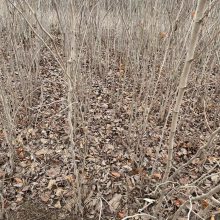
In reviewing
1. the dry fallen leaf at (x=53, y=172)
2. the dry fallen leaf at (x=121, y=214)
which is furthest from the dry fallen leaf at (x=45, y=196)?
the dry fallen leaf at (x=121, y=214)

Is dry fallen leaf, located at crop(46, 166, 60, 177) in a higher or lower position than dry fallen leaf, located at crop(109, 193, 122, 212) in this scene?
lower

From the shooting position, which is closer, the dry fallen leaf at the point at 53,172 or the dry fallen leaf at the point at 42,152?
the dry fallen leaf at the point at 53,172

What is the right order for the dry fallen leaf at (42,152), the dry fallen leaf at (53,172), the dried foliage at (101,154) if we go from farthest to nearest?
1. the dry fallen leaf at (42,152)
2. the dry fallen leaf at (53,172)
3. the dried foliage at (101,154)

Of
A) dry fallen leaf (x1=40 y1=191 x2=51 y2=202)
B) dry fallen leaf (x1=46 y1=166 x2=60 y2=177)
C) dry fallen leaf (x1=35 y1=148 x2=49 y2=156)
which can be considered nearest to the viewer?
dry fallen leaf (x1=40 y1=191 x2=51 y2=202)

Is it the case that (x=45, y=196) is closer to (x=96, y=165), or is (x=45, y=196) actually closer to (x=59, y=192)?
(x=59, y=192)

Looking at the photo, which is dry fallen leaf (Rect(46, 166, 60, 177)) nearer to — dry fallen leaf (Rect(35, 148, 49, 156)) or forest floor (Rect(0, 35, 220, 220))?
forest floor (Rect(0, 35, 220, 220))

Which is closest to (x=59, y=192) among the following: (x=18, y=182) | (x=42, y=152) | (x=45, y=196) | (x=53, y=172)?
(x=45, y=196)

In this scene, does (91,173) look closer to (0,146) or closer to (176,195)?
(176,195)

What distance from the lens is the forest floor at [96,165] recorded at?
1.80m

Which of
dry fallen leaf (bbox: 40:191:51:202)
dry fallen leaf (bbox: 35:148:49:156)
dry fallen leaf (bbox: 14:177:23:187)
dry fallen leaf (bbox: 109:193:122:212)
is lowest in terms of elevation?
dry fallen leaf (bbox: 40:191:51:202)

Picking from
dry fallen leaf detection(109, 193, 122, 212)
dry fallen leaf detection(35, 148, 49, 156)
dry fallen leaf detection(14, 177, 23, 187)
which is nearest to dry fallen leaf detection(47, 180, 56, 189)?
dry fallen leaf detection(14, 177, 23, 187)

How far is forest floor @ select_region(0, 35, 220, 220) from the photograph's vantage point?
1.80 metres

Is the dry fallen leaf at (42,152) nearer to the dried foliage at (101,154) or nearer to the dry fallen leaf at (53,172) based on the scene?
the dried foliage at (101,154)

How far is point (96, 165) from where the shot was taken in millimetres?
2115
